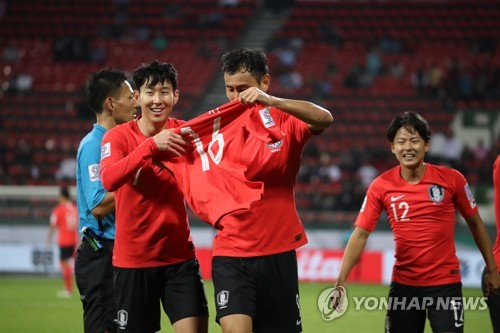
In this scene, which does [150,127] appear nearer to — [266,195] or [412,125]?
[266,195]

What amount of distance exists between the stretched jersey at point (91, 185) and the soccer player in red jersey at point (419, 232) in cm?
172

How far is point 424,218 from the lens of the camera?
6.17 m

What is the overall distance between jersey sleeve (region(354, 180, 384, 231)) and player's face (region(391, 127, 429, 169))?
0.28 m

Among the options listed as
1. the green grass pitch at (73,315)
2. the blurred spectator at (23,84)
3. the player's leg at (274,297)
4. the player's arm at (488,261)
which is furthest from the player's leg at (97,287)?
the blurred spectator at (23,84)

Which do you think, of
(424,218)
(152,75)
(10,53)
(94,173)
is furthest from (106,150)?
(10,53)

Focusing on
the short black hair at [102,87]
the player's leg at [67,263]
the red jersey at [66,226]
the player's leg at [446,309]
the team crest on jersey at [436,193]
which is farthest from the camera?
the red jersey at [66,226]

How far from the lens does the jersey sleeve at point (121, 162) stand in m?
5.12

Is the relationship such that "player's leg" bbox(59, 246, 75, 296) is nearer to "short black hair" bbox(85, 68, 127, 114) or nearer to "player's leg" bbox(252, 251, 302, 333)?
"short black hair" bbox(85, 68, 127, 114)

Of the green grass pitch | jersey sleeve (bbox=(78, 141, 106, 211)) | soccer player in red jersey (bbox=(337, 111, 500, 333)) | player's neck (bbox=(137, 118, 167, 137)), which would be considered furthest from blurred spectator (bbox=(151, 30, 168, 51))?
player's neck (bbox=(137, 118, 167, 137))

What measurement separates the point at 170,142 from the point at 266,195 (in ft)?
2.28

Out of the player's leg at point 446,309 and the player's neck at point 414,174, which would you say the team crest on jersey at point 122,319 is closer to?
the player's leg at point 446,309

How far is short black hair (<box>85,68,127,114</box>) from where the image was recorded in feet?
21.4

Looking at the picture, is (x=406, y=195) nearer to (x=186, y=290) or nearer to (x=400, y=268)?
(x=400, y=268)

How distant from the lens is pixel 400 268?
618 centimetres
